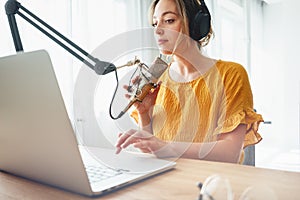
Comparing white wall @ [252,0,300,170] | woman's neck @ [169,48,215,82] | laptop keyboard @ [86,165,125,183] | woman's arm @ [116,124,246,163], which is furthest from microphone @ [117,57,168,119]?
white wall @ [252,0,300,170]

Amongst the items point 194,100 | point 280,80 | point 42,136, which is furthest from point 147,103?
point 280,80

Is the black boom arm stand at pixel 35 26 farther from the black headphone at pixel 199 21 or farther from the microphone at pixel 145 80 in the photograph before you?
the black headphone at pixel 199 21

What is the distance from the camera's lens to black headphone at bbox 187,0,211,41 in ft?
3.22

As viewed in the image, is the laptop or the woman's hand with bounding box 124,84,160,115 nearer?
the laptop

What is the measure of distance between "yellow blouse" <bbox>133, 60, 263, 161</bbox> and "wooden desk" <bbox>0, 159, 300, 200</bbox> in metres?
0.34

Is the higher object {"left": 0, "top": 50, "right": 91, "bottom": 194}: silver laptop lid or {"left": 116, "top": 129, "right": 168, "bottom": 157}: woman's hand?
{"left": 0, "top": 50, "right": 91, "bottom": 194}: silver laptop lid

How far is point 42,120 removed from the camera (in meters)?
0.42

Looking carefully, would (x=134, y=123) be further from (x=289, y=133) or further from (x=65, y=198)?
(x=289, y=133)

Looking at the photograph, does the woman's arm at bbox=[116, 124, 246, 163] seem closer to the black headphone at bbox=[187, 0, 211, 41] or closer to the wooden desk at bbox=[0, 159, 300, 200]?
the wooden desk at bbox=[0, 159, 300, 200]

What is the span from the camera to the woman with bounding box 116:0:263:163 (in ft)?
2.92

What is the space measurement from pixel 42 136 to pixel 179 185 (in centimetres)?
22

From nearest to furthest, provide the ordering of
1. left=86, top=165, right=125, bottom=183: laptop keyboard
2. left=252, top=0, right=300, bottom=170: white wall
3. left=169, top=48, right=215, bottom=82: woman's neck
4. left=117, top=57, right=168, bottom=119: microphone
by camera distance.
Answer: left=86, top=165, right=125, bottom=183: laptop keyboard, left=117, top=57, right=168, bottom=119: microphone, left=169, top=48, right=215, bottom=82: woman's neck, left=252, top=0, right=300, bottom=170: white wall

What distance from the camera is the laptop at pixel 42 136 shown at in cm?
39

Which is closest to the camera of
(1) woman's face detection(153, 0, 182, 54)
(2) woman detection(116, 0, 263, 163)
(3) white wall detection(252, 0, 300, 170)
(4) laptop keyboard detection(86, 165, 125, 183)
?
(4) laptop keyboard detection(86, 165, 125, 183)
